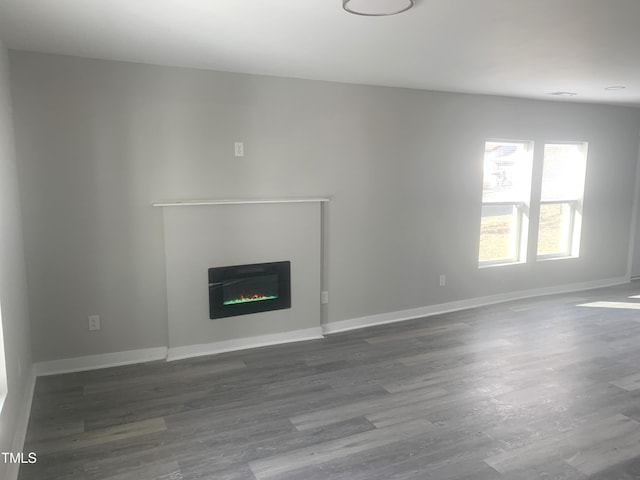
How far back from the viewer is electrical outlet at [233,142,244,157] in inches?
152

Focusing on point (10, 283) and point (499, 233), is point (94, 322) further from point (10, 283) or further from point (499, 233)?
point (499, 233)

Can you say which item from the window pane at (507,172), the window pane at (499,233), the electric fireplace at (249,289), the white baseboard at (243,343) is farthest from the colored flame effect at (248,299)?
the window pane at (507,172)

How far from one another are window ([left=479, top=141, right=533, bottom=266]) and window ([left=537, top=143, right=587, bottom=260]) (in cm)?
36

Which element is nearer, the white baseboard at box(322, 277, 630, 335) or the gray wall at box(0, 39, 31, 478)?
the gray wall at box(0, 39, 31, 478)

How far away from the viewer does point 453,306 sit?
514 cm

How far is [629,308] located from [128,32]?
5.61 meters

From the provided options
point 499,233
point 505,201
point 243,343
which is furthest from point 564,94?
point 243,343

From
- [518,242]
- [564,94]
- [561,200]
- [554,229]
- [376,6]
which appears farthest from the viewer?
[554,229]

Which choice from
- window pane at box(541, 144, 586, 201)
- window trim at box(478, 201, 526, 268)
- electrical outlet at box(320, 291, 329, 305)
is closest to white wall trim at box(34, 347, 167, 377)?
electrical outlet at box(320, 291, 329, 305)

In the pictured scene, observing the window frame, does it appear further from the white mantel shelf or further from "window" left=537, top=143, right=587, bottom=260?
the white mantel shelf

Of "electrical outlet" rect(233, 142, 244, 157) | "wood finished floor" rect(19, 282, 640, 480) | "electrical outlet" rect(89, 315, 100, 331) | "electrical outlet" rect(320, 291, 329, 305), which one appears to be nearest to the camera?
"wood finished floor" rect(19, 282, 640, 480)

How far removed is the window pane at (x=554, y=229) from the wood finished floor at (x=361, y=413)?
71.9 inches

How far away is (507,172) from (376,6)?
3854mm

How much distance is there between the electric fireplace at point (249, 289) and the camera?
153 inches
